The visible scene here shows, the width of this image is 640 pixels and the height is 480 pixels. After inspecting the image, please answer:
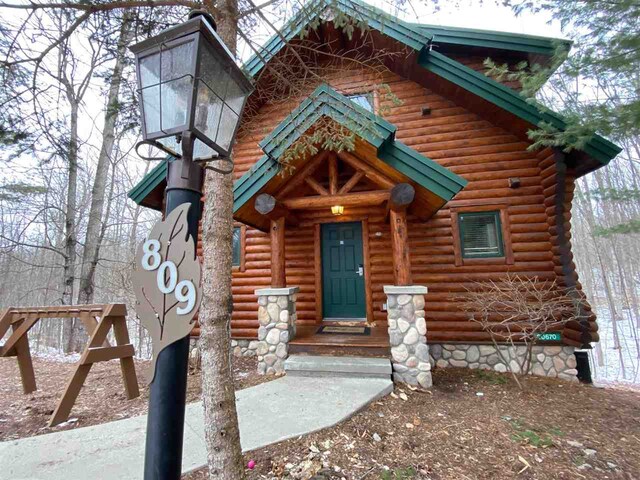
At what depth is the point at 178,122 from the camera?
1.44 metres

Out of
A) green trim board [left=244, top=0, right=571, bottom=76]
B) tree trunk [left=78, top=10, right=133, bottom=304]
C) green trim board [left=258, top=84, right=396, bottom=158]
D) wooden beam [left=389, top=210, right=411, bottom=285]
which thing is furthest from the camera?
tree trunk [left=78, top=10, right=133, bottom=304]

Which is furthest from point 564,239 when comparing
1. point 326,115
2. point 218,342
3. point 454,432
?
point 218,342

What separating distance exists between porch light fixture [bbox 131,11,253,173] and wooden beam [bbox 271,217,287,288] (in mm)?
3441

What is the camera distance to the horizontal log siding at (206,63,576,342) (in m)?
5.33

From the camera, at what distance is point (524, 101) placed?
4973 millimetres

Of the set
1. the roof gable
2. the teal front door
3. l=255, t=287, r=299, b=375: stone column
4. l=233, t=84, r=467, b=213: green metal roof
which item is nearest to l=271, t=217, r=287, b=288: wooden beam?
l=255, t=287, r=299, b=375: stone column

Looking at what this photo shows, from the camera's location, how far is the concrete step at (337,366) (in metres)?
4.10

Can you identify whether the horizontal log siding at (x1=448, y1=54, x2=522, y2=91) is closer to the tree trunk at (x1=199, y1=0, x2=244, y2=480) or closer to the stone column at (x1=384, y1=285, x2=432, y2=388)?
the stone column at (x1=384, y1=285, x2=432, y2=388)

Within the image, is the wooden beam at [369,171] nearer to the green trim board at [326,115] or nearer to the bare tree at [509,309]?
the green trim board at [326,115]

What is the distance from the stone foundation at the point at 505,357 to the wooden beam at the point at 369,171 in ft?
10.5

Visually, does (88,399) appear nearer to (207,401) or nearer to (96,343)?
(96,343)

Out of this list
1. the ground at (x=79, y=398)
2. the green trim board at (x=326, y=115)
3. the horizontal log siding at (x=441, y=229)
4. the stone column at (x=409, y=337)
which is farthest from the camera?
the horizontal log siding at (x=441, y=229)

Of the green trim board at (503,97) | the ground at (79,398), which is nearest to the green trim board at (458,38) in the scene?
the green trim board at (503,97)

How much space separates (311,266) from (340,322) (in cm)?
134
